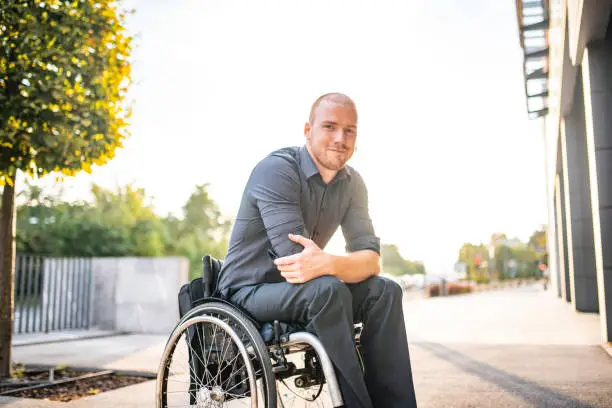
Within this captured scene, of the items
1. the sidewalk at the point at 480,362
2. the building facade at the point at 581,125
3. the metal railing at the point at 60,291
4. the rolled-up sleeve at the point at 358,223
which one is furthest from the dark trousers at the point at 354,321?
the metal railing at the point at 60,291

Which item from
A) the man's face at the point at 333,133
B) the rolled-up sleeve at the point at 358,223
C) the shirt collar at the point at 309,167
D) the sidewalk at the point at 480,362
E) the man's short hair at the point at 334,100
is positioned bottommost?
the sidewalk at the point at 480,362

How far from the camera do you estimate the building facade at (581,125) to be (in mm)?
7988

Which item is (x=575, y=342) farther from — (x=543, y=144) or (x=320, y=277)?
(x=543, y=144)

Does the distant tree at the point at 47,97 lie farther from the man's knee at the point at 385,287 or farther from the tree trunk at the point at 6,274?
the man's knee at the point at 385,287

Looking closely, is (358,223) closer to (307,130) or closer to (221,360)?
(307,130)

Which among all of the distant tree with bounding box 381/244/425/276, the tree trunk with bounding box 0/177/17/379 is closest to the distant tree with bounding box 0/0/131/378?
the tree trunk with bounding box 0/177/17/379

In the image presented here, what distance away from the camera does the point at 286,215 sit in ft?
8.80

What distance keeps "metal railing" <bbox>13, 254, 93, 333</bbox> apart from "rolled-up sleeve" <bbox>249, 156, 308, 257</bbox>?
31.3 feet

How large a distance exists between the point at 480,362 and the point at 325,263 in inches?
173

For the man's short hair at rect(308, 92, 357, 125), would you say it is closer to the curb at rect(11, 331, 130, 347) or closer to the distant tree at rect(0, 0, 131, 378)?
the distant tree at rect(0, 0, 131, 378)

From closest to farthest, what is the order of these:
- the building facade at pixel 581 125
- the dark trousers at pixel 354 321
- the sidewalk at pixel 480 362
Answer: the dark trousers at pixel 354 321 → the sidewalk at pixel 480 362 → the building facade at pixel 581 125

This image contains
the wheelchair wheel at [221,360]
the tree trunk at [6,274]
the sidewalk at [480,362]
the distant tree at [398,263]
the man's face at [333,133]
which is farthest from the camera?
the distant tree at [398,263]

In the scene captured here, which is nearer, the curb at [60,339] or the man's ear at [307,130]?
the man's ear at [307,130]

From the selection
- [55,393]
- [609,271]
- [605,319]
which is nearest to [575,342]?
[605,319]
